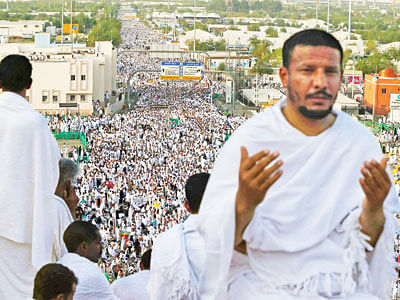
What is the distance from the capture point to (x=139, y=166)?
19797 millimetres

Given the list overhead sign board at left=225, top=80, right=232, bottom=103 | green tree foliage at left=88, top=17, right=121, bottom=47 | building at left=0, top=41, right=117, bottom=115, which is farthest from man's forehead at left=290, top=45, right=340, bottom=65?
green tree foliage at left=88, top=17, right=121, bottom=47

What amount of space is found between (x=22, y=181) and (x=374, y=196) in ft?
5.06

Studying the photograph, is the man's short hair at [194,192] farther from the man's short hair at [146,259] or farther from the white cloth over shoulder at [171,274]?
the man's short hair at [146,259]

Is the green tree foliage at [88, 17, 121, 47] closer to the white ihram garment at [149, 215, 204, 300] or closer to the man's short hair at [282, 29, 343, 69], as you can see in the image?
the white ihram garment at [149, 215, 204, 300]

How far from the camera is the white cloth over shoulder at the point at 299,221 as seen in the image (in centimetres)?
213

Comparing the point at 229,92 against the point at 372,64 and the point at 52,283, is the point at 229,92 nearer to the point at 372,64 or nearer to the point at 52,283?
the point at 372,64

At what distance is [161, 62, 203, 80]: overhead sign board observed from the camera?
36969 mm

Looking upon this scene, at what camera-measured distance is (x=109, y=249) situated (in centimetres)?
1191

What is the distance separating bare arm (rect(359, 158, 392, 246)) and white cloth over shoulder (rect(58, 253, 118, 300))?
1.28 m

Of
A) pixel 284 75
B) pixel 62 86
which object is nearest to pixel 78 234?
pixel 284 75

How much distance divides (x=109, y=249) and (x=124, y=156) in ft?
30.6

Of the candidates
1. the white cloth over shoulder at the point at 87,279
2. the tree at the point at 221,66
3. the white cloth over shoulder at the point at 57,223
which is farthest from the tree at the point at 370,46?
the white cloth over shoulder at the point at 87,279

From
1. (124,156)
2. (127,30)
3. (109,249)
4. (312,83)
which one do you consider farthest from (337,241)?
(127,30)

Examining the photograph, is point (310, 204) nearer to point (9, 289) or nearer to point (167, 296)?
point (167, 296)
